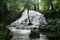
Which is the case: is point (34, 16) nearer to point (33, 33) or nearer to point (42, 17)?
point (42, 17)

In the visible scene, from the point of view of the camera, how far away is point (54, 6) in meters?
31.9

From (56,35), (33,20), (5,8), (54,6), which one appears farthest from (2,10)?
(56,35)

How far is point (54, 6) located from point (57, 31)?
16.7 meters

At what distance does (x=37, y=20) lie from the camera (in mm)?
30484

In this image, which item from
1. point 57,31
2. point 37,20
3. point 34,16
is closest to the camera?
point 57,31

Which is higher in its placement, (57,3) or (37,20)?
(57,3)

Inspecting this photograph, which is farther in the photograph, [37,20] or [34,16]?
[34,16]

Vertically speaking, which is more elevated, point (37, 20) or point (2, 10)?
point (2, 10)

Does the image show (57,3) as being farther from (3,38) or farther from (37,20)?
(3,38)

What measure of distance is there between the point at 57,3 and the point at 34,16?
584 centimetres

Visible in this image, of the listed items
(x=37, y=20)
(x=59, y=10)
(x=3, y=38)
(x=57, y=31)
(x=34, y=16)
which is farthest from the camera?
(x=34, y=16)

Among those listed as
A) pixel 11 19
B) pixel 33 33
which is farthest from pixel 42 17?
pixel 33 33

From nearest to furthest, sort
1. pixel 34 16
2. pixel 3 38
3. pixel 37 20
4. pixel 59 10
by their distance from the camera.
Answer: pixel 3 38, pixel 59 10, pixel 37 20, pixel 34 16

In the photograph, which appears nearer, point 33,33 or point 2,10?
point 33,33
